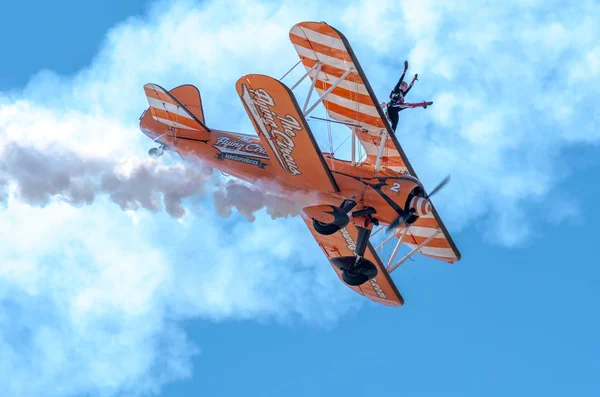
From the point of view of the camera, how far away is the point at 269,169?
67.4 feet


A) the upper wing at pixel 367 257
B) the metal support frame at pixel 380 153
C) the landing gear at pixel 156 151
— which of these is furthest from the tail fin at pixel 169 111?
the metal support frame at pixel 380 153

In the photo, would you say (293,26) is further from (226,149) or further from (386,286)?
(386,286)

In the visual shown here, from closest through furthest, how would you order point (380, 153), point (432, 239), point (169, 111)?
point (380, 153)
point (432, 239)
point (169, 111)

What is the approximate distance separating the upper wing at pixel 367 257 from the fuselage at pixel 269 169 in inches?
66.8

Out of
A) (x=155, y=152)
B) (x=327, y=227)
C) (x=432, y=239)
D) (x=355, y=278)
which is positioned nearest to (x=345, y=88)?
(x=327, y=227)

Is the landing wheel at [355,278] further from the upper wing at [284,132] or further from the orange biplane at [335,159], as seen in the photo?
the upper wing at [284,132]

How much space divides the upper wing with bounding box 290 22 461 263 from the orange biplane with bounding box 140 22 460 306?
0.02m

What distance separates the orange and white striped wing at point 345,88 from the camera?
19.1m

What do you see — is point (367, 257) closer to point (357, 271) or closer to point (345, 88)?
point (357, 271)

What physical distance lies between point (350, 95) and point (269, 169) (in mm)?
2249

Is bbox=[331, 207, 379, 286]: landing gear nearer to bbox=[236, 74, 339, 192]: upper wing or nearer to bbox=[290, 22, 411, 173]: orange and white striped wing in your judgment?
bbox=[236, 74, 339, 192]: upper wing

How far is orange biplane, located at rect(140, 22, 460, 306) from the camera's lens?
18.6 meters

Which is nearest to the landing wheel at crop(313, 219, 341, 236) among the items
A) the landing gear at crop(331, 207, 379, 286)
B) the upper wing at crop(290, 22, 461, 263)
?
the landing gear at crop(331, 207, 379, 286)

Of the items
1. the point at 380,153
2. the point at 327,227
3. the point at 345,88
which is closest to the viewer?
the point at 327,227
